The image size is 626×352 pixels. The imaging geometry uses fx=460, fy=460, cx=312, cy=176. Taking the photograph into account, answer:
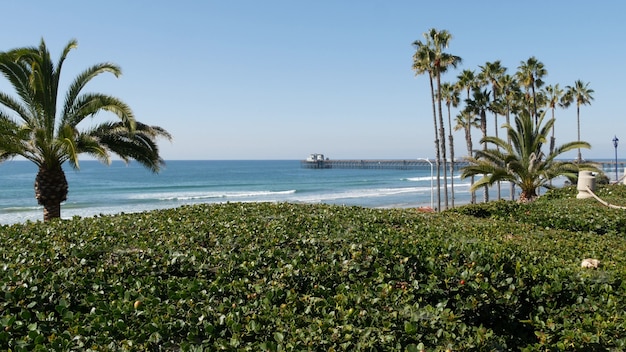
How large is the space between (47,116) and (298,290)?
10.6 m

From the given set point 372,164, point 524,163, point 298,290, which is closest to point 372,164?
point 372,164

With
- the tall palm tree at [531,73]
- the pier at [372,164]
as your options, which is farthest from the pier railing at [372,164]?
the tall palm tree at [531,73]

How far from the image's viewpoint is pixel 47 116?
12.0 m

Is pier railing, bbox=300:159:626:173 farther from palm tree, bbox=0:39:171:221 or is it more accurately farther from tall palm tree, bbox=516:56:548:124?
palm tree, bbox=0:39:171:221

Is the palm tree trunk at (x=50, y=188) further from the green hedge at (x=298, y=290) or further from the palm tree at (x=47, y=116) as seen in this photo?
the green hedge at (x=298, y=290)

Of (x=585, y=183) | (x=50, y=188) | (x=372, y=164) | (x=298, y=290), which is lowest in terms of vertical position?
(x=298, y=290)

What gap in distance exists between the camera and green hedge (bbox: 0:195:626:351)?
3445mm

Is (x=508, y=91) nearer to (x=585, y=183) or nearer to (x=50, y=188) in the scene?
(x=585, y=183)

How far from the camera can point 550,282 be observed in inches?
187

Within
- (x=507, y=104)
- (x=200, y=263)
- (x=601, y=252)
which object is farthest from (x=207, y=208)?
(x=507, y=104)

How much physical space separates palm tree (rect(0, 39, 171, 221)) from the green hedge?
233 inches

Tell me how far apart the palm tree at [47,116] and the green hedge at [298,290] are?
5.93 m

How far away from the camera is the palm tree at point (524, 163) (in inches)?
707

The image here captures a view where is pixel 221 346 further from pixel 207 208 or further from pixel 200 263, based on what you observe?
pixel 207 208
